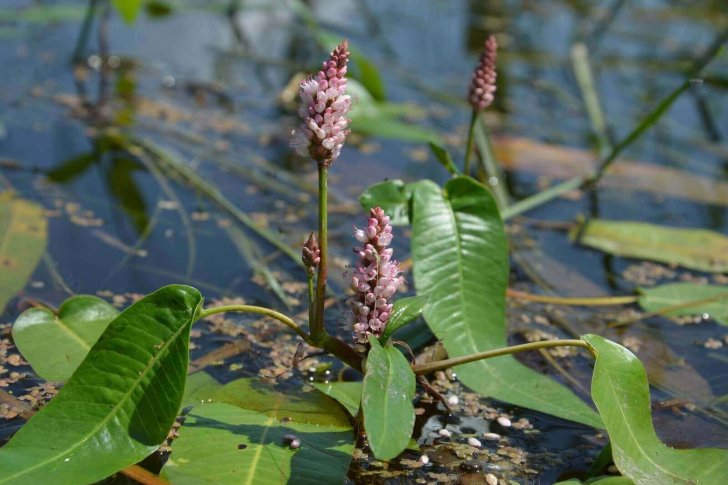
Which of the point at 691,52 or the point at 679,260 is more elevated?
the point at 691,52

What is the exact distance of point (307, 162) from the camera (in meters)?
3.14

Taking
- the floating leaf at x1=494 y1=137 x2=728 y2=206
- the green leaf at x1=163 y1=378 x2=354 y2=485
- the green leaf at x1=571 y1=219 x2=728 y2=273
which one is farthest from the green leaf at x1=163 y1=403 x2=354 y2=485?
the floating leaf at x1=494 y1=137 x2=728 y2=206

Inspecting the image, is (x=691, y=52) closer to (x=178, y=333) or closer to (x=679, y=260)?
(x=679, y=260)

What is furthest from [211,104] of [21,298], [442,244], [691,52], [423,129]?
[691,52]

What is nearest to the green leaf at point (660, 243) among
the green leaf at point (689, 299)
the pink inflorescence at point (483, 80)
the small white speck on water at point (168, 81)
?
the green leaf at point (689, 299)

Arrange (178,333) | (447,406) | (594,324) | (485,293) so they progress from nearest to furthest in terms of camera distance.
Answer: (178,333)
(447,406)
(485,293)
(594,324)

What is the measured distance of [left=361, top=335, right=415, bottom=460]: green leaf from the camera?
1.26 metres

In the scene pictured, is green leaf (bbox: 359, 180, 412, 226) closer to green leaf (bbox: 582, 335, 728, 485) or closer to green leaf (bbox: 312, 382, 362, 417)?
green leaf (bbox: 312, 382, 362, 417)

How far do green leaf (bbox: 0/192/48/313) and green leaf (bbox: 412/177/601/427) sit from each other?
3.01 feet

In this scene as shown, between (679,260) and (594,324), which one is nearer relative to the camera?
(594,324)

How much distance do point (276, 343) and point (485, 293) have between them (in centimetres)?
46

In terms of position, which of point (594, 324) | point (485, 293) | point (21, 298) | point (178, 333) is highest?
point (594, 324)

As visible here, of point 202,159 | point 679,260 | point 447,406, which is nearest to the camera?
point 447,406

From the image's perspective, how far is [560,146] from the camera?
3514mm
